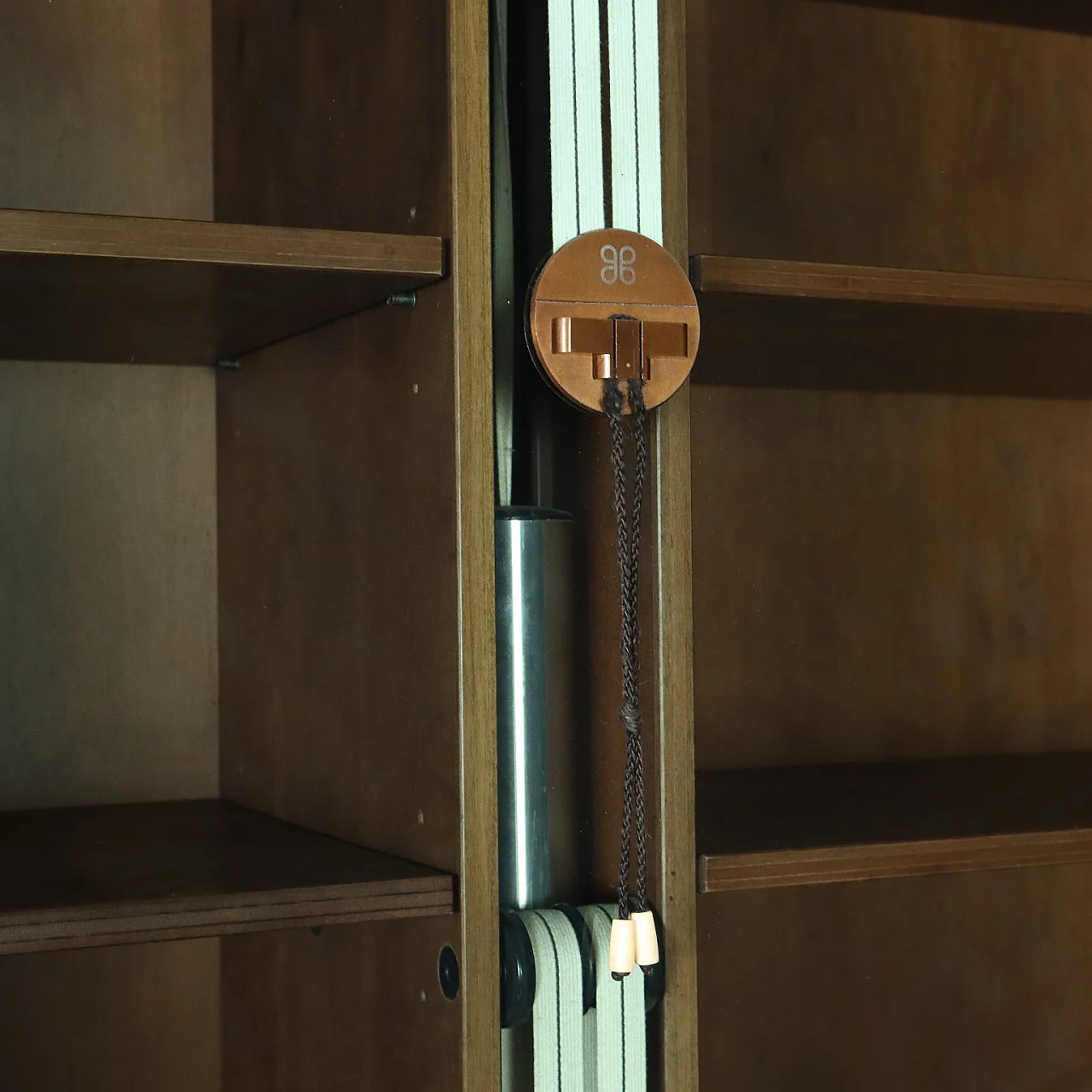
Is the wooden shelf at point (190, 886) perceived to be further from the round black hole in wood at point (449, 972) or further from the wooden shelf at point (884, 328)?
the wooden shelf at point (884, 328)

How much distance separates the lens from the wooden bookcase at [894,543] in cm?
152

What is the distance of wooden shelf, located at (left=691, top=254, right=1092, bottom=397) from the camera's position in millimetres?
1024

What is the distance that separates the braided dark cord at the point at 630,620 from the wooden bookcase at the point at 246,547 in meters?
0.09

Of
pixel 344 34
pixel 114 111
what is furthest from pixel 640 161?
pixel 114 111

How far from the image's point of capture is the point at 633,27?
3.23 ft

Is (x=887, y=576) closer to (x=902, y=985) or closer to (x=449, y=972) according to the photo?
(x=902, y=985)

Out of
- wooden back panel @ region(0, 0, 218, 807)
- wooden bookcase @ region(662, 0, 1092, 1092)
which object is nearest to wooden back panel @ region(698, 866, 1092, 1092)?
wooden bookcase @ region(662, 0, 1092, 1092)

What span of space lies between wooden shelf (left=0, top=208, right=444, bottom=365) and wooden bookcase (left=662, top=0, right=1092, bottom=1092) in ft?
1.61

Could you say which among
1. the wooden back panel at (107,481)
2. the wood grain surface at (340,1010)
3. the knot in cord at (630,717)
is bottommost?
the wood grain surface at (340,1010)

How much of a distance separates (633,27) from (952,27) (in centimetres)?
77

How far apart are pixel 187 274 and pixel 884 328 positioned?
1.76ft

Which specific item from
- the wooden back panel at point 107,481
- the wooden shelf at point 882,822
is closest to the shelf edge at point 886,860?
the wooden shelf at point 882,822

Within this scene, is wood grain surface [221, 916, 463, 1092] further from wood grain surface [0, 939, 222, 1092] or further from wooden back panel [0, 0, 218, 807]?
wooden back panel [0, 0, 218, 807]

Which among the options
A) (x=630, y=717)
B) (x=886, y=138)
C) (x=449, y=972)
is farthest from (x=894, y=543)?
(x=449, y=972)
